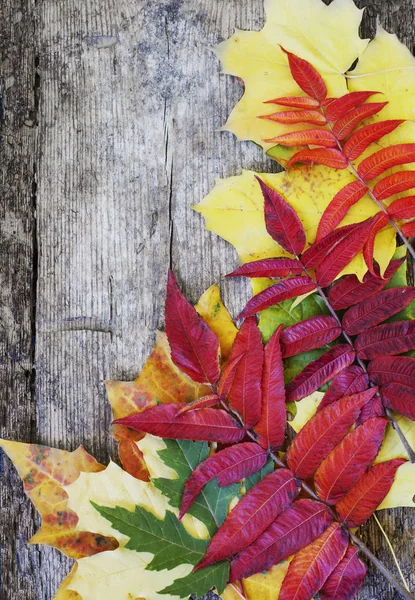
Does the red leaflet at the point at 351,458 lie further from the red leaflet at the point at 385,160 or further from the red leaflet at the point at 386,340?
the red leaflet at the point at 385,160

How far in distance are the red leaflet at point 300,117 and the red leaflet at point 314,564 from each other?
2.60ft

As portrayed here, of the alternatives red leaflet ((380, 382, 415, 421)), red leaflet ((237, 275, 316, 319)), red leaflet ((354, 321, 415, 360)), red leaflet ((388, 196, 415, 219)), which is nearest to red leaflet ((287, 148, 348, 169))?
red leaflet ((388, 196, 415, 219))

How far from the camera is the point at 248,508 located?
3.71 ft

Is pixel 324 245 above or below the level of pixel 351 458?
above

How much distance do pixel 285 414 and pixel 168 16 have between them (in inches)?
36.1

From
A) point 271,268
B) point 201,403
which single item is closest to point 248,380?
point 201,403

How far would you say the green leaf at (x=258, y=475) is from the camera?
3.92 feet

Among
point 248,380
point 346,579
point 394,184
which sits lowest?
point 346,579

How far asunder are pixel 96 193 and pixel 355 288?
1.97 ft

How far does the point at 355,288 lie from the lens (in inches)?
47.4

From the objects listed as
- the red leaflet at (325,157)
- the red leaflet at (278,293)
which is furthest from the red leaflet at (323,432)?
the red leaflet at (325,157)

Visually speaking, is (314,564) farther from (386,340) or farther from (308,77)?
(308,77)

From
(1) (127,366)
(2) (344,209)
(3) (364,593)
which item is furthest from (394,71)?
(3) (364,593)

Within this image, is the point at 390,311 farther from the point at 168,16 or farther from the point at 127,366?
the point at 168,16
